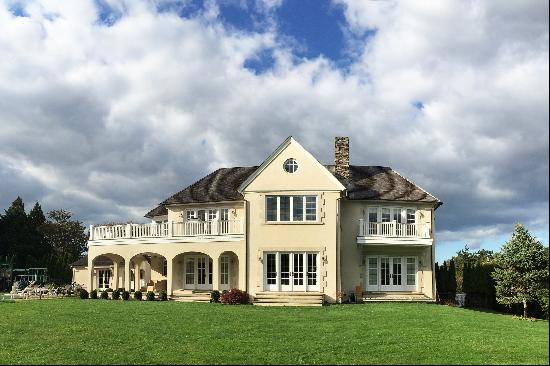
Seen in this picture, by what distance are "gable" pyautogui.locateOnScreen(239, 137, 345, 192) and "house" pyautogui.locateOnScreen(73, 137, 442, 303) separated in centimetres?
6

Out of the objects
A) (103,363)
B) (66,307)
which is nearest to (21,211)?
(66,307)

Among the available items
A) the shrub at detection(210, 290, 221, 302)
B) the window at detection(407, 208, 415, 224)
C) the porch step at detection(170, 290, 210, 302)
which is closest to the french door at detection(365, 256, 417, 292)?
the window at detection(407, 208, 415, 224)

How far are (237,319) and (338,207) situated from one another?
12.1 meters

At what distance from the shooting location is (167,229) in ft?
119

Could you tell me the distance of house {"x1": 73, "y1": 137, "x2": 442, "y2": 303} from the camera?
33062mm

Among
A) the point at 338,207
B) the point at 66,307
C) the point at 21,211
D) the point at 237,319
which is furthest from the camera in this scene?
the point at 21,211

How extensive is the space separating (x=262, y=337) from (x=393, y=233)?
1837 centimetres

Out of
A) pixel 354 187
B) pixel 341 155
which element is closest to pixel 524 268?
pixel 354 187

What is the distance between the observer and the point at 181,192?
38.5 meters

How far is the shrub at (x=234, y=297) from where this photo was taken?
32.0 meters

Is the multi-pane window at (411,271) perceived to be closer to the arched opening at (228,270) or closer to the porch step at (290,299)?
the porch step at (290,299)

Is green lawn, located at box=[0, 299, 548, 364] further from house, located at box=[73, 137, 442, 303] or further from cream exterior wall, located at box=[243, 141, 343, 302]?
house, located at box=[73, 137, 442, 303]

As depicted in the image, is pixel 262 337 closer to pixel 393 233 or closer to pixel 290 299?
pixel 290 299

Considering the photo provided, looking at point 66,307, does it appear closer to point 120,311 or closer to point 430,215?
point 120,311
